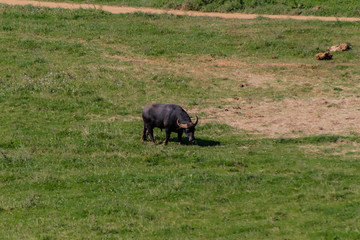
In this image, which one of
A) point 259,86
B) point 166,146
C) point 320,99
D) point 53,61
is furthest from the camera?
Answer: point 53,61

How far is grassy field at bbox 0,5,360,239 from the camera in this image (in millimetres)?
13789

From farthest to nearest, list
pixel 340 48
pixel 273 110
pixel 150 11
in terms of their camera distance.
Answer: pixel 150 11
pixel 340 48
pixel 273 110

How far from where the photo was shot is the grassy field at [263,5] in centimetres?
4197

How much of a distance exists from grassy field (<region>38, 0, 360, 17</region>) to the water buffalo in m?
25.1

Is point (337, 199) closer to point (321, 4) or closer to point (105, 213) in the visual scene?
point (105, 213)

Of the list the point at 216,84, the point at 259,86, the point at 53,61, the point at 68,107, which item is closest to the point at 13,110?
the point at 68,107

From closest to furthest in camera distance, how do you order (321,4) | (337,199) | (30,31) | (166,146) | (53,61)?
1. (337,199)
2. (166,146)
3. (53,61)
4. (30,31)
5. (321,4)

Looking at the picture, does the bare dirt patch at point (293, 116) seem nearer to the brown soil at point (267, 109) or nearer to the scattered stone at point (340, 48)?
the brown soil at point (267, 109)

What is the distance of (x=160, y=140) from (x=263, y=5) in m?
26.5

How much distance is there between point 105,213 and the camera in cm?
1422

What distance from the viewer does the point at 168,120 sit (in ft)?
64.4

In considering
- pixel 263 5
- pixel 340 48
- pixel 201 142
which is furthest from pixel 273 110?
pixel 263 5

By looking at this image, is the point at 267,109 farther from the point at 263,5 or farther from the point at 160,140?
the point at 263,5

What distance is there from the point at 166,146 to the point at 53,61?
40.8 feet
